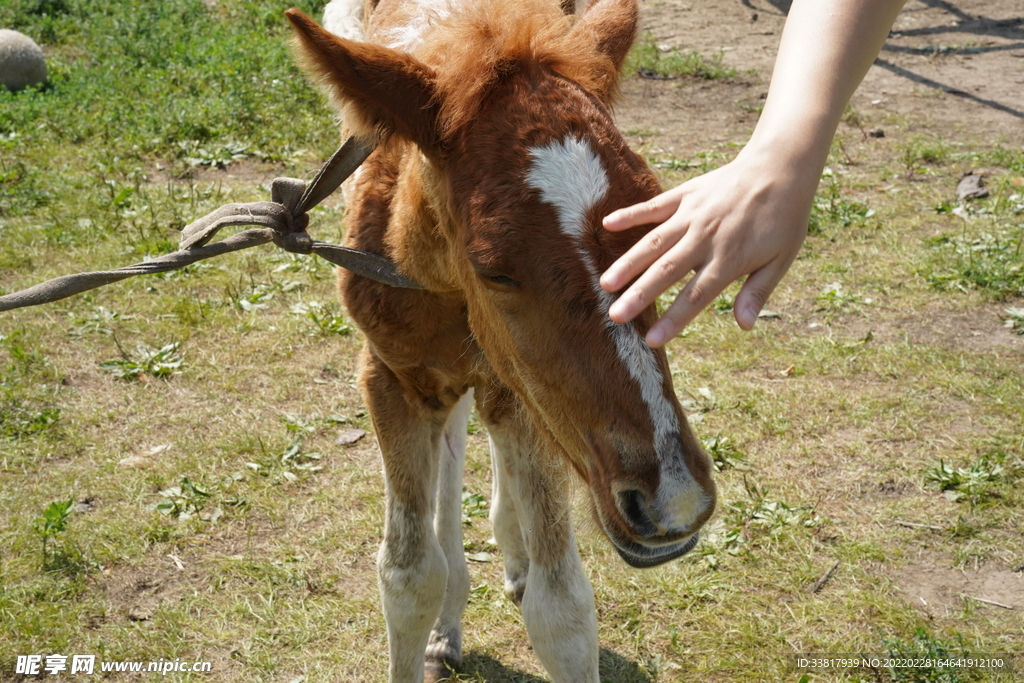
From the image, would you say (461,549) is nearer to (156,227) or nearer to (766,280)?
(766,280)

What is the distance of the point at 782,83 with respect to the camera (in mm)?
1545

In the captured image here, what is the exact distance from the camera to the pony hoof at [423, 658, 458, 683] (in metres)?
3.54

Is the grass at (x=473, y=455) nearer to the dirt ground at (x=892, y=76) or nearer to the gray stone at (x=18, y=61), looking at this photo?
the dirt ground at (x=892, y=76)

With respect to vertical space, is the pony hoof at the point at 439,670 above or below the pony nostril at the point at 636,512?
below

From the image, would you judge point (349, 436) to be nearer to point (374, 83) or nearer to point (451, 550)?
point (451, 550)

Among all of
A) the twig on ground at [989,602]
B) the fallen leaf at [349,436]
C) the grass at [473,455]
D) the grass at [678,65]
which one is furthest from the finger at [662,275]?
the grass at [678,65]

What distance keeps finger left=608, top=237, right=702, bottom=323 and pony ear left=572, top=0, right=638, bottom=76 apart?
4.14 feet

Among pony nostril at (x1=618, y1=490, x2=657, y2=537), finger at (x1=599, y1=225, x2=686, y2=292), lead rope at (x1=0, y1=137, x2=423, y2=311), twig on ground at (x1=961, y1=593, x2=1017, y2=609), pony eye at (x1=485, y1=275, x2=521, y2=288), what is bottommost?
twig on ground at (x1=961, y1=593, x2=1017, y2=609)

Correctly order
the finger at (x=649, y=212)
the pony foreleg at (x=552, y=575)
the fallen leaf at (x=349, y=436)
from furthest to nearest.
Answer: the fallen leaf at (x=349, y=436), the pony foreleg at (x=552, y=575), the finger at (x=649, y=212)

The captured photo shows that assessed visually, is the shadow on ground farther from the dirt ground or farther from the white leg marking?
the dirt ground

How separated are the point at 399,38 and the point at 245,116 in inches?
252

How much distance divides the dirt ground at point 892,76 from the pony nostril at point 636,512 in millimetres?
6509

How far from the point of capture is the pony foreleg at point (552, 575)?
9.88 feet

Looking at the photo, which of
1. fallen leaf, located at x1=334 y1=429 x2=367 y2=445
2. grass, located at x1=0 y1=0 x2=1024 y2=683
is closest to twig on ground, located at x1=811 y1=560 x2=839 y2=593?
grass, located at x1=0 y1=0 x2=1024 y2=683
